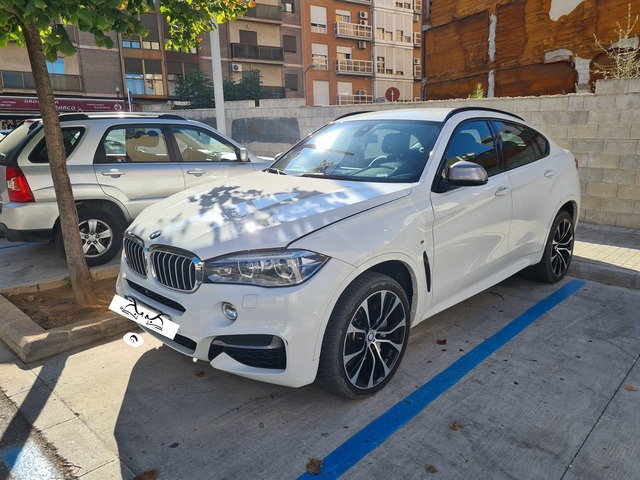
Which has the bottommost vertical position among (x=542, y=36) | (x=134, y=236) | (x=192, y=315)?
(x=192, y=315)

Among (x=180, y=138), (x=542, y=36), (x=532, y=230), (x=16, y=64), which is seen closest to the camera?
(x=532, y=230)

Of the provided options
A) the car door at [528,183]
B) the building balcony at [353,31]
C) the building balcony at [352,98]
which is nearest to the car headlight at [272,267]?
the car door at [528,183]

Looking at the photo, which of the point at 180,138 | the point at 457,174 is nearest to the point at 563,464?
the point at 457,174

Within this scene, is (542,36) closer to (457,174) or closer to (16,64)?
(457,174)

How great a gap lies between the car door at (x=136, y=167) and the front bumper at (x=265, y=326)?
3.46 m

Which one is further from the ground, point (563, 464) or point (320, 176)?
point (320, 176)

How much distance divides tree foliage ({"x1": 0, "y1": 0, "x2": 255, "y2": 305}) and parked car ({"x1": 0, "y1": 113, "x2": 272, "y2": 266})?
128 centimetres

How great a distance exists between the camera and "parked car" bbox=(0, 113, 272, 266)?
17.5 ft

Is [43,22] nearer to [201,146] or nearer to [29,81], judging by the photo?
[201,146]

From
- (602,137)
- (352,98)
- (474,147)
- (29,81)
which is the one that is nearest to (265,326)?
(474,147)

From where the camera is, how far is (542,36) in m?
14.3

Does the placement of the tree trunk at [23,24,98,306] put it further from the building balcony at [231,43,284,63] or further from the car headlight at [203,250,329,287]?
the building balcony at [231,43,284,63]

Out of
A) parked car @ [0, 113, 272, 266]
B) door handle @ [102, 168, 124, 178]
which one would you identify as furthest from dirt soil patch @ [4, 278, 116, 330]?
door handle @ [102, 168, 124, 178]

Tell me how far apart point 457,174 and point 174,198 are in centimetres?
210
